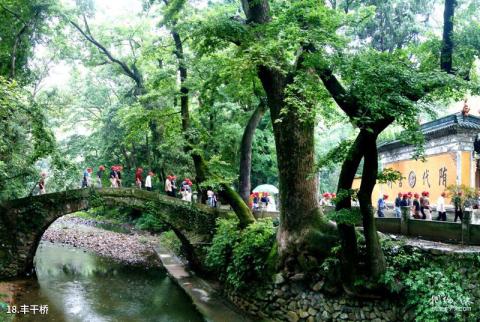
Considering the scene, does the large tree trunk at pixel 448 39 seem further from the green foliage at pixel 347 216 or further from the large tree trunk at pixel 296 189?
the large tree trunk at pixel 296 189

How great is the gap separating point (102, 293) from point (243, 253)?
5066mm

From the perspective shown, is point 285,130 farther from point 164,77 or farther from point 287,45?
point 164,77

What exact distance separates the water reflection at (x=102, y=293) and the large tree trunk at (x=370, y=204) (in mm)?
5047

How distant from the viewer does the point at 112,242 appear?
21703 mm

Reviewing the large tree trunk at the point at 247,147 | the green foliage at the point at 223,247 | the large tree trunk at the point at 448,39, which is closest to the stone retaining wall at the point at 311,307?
the green foliage at the point at 223,247

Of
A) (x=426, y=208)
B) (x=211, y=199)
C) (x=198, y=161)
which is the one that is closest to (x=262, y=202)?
(x=211, y=199)

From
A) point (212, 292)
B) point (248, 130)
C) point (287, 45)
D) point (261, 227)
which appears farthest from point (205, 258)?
point (287, 45)

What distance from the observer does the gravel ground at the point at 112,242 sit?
61.3ft

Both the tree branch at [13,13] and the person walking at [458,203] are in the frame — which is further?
the tree branch at [13,13]

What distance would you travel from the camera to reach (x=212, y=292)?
13.5 meters

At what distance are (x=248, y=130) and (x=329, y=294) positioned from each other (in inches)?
280

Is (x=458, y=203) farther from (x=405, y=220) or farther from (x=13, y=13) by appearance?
(x=13, y=13)

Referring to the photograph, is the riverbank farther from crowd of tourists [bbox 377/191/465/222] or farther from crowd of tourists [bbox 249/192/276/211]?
crowd of tourists [bbox 377/191/465/222]

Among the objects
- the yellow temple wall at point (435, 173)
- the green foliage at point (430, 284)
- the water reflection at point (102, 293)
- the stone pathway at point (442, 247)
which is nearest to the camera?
the green foliage at point (430, 284)
